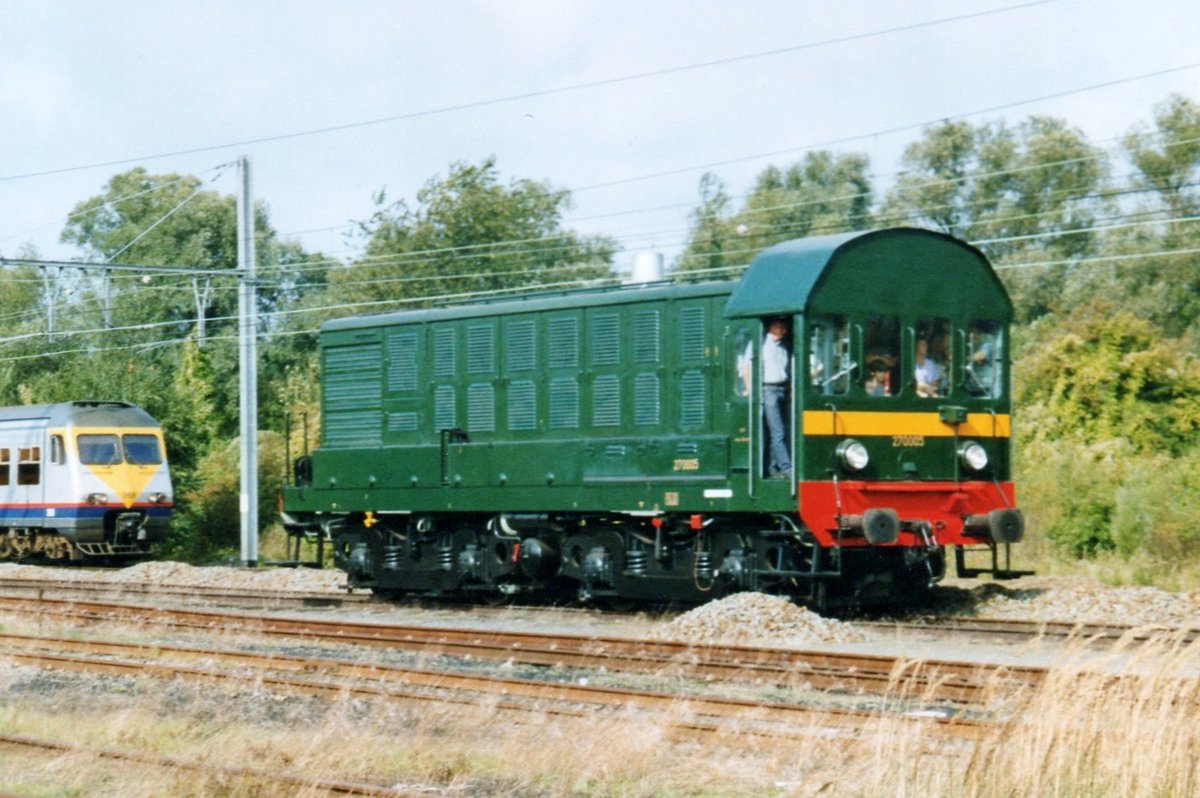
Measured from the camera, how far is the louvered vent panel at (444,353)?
19188 millimetres

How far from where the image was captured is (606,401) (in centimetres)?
1739

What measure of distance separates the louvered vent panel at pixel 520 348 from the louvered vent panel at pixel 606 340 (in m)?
0.92

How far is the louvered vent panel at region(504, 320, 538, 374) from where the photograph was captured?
1828cm

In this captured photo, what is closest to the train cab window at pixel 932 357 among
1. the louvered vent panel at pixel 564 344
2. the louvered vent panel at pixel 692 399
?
the louvered vent panel at pixel 692 399

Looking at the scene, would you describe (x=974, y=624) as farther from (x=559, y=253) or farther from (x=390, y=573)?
(x=559, y=253)

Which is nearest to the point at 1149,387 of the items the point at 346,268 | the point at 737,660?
the point at 737,660

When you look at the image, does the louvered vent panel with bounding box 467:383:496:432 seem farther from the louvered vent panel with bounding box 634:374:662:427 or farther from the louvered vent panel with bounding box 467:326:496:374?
the louvered vent panel with bounding box 634:374:662:427

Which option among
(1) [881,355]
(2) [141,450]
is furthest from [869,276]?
(2) [141,450]

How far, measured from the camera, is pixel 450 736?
32.4ft

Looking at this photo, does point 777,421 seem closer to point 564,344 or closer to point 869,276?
point 869,276

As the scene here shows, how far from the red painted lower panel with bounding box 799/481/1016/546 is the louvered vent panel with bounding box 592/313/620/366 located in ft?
10.6

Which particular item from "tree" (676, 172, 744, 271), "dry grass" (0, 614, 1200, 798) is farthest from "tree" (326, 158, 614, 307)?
"dry grass" (0, 614, 1200, 798)

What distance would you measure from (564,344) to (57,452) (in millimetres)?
14848

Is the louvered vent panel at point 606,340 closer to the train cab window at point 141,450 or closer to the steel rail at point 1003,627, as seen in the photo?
Answer: the steel rail at point 1003,627
